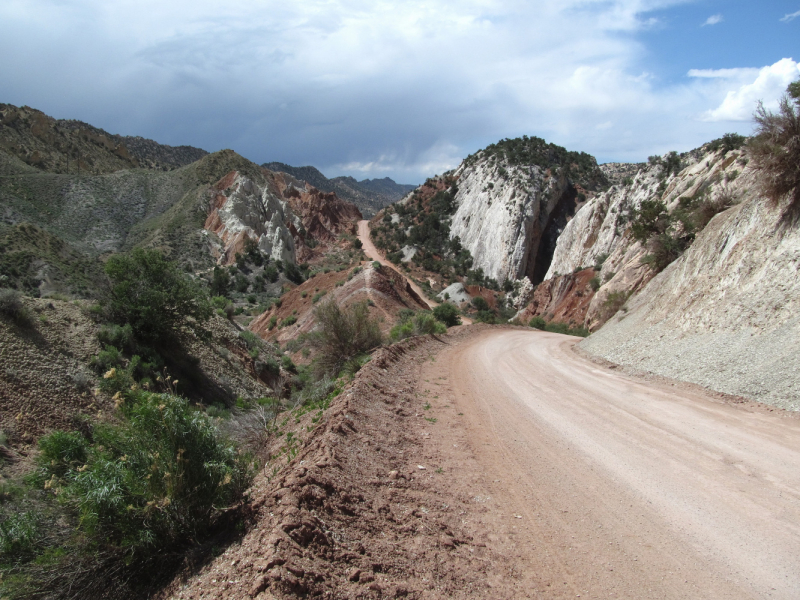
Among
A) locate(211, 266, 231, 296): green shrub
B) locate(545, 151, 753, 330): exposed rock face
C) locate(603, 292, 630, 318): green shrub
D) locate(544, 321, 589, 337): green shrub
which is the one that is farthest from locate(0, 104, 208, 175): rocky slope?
locate(603, 292, 630, 318): green shrub

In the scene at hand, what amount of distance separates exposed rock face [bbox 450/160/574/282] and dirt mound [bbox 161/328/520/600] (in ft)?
193

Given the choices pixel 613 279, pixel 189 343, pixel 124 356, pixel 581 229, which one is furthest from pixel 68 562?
pixel 581 229

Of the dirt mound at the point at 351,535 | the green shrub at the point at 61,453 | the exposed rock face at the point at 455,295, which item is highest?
the exposed rock face at the point at 455,295

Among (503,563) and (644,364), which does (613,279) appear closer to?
(644,364)

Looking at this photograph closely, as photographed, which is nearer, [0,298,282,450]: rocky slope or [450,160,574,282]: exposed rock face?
[0,298,282,450]: rocky slope

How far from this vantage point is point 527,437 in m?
7.88

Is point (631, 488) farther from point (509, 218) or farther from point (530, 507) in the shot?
point (509, 218)

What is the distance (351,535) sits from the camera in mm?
4629

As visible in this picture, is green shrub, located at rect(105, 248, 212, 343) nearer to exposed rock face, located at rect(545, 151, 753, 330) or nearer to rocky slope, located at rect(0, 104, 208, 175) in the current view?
exposed rock face, located at rect(545, 151, 753, 330)

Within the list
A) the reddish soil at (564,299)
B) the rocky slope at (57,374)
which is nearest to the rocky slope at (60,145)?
the rocky slope at (57,374)

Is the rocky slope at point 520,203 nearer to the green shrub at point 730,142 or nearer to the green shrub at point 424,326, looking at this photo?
the green shrub at point 730,142

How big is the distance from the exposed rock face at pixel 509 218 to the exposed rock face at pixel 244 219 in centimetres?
2799

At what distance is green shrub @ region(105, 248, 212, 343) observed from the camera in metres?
14.1

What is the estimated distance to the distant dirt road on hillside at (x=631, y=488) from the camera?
4094mm
